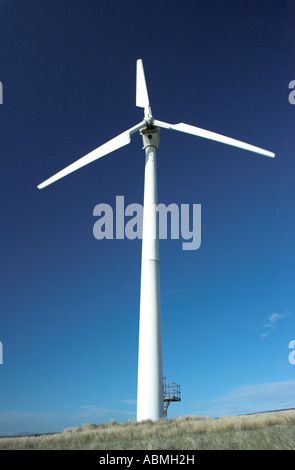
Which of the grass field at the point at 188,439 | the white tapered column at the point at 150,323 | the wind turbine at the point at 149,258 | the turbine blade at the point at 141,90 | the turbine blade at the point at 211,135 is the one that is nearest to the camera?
the grass field at the point at 188,439

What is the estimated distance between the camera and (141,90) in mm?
35938

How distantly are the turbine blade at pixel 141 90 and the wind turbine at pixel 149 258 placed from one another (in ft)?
0.48

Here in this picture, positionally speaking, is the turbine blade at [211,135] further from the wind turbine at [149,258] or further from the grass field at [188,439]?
the grass field at [188,439]

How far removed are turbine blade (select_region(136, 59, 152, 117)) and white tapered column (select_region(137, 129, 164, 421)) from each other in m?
10.8

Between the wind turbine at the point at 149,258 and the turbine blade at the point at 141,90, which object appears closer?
the wind turbine at the point at 149,258

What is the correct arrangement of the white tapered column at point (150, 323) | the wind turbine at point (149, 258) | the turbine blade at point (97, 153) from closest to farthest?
the white tapered column at point (150, 323) < the wind turbine at point (149, 258) < the turbine blade at point (97, 153)

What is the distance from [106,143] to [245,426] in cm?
2459

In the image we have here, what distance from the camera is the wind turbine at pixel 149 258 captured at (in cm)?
2025

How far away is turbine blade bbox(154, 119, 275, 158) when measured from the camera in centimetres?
2737

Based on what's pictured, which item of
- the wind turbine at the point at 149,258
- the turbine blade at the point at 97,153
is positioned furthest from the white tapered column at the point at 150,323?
the turbine blade at the point at 97,153
